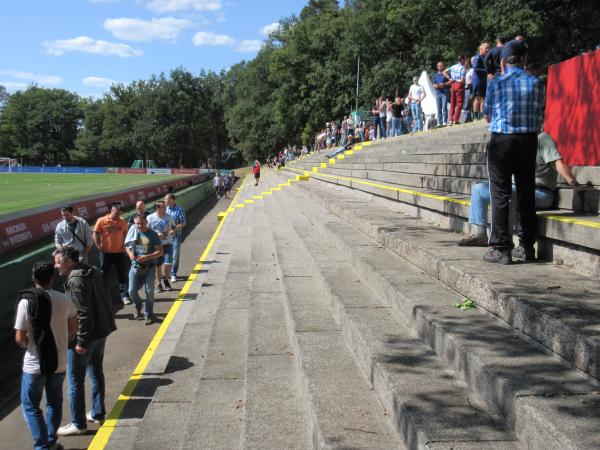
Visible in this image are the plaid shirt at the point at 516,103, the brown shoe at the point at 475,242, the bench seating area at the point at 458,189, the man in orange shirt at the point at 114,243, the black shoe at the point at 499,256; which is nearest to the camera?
the bench seating area at the point at 458,189

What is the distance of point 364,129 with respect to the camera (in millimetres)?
27469

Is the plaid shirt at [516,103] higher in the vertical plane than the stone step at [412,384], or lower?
higher

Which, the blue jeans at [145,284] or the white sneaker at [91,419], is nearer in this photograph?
the white sneaker at [91,419]

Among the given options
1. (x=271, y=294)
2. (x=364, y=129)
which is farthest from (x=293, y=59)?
(x=271, y=294)

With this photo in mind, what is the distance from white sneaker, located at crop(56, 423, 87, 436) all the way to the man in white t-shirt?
27cm

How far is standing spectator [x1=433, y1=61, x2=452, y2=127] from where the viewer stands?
48.1 feet

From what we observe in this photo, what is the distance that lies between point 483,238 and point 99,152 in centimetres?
10322

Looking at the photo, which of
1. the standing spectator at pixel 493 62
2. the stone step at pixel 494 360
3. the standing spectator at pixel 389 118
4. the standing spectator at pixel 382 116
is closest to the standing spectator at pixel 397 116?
the standing spectator at pixel 389 118

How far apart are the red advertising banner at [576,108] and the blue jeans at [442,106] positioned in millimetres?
8607

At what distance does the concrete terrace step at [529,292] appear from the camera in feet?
9.34

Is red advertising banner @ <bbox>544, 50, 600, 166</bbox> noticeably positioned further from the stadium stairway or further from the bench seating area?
the stadium stairway

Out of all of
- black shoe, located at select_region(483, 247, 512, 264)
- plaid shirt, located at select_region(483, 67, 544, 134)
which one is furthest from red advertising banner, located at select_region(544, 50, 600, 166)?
black shoe, located at select_region(483, 247, 512, 264)

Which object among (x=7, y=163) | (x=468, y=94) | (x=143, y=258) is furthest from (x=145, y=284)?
(x=7, y=163)

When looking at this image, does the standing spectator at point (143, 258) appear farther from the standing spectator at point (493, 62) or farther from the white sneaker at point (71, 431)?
the standing spectator at point (493, 62)
